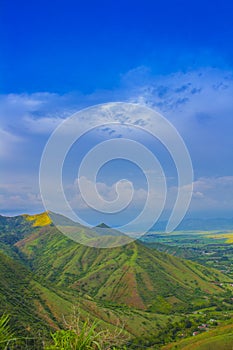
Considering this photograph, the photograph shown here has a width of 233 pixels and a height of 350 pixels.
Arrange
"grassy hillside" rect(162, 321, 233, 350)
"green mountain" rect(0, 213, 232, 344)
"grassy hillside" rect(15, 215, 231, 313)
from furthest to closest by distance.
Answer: "grassy hillside" rect(15, 215, 231, 313) < "green mountain" rect(0, 213, 232, 344) < "grassy hillside" rect(162, 321, 233, 350)

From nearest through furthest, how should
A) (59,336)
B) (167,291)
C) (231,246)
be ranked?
(59,336), (167,291), (231,246)

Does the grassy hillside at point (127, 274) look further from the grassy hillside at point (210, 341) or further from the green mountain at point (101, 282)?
the grassy hillside at point (210, 341)

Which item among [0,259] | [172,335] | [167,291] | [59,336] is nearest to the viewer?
[59,336]

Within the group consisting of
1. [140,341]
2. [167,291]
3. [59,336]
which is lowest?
[140,341]

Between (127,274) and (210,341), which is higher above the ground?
(127,274)

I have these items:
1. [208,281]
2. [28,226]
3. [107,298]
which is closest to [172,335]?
[107,298]

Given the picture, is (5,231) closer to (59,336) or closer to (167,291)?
(167,291)

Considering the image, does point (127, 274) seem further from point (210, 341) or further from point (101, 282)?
point (210, 341)

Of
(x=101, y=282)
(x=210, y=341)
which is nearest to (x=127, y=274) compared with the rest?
(x=101, y=282)

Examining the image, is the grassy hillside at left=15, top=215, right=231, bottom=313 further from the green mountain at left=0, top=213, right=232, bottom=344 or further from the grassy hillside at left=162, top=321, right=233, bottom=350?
the grassy hillside at left=162, top=321, right=233, bottom=350

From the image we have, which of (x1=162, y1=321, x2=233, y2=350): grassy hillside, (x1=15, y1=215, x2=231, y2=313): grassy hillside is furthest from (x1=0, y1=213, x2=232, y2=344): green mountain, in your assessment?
(x1=162, y1=321, x2=233, y2=350): grassy hillside

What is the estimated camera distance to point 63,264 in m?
101

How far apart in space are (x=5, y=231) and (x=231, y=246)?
109 meters

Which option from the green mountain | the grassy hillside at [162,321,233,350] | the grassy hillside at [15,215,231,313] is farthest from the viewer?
the grassy hillside at [15,215,231,313]
